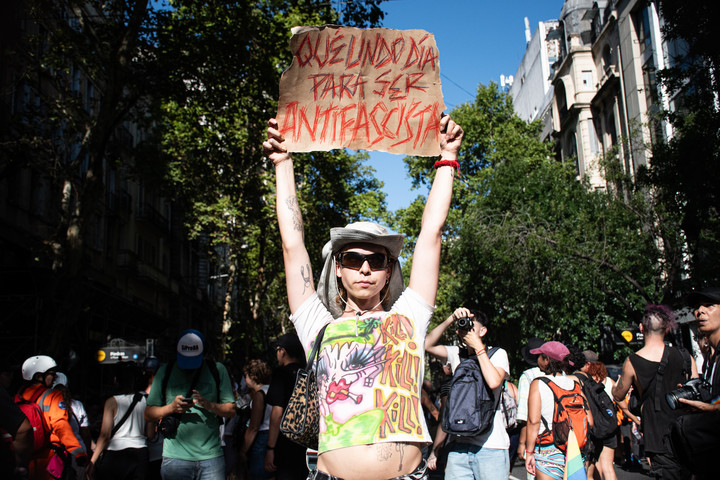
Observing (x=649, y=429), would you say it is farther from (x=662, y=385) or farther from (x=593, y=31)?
(x=593, y=31)

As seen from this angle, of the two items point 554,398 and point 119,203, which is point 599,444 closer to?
point 554,398

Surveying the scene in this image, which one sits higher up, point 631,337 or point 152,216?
point 152,216

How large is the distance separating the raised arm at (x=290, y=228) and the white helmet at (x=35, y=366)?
455 centimetres

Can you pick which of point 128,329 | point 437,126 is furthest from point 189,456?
point 128,329

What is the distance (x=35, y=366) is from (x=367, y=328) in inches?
199

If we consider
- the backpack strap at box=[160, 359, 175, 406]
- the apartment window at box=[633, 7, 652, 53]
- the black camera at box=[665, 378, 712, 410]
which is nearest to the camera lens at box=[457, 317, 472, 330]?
the black camera at box=[665, 378, 712, 410]

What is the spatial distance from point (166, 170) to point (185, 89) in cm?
817

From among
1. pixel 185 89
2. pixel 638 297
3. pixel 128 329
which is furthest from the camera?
pixel 128 329

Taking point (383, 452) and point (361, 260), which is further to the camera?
point (361, 260)

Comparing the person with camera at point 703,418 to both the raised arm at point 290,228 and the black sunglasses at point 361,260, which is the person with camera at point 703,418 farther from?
the raised arm at point 290,228

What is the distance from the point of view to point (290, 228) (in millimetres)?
3182

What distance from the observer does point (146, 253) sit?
35656 mm

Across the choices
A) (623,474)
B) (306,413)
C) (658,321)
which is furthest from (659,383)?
(623,474)

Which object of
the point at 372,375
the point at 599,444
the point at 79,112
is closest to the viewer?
the point at 372,375
